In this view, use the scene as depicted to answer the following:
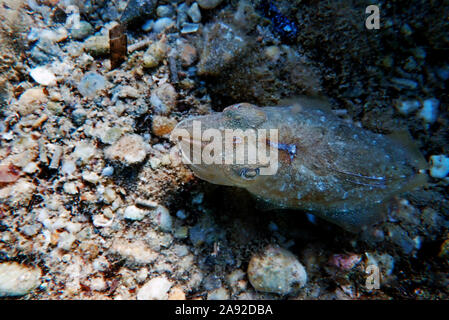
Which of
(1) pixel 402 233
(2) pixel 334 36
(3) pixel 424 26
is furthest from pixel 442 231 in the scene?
(2) pixel 334 36

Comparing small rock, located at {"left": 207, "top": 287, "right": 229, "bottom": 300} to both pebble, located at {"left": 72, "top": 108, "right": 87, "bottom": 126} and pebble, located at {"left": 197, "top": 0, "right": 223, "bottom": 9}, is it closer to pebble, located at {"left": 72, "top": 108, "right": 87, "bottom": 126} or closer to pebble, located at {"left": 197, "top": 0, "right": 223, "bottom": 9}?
pebble, located at {"left": 72, "top": 108, "right": 87, "bottom": 126}

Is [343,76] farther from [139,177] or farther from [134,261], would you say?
[134,261]

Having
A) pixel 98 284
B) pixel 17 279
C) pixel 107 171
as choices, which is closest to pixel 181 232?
pixel 98 284

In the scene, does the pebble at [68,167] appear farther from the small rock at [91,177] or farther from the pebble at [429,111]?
the pebble at [429,111]

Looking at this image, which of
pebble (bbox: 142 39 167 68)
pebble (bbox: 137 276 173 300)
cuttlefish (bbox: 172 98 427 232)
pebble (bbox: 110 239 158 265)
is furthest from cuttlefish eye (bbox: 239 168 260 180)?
pebble (bbox: 142 39 167 68)

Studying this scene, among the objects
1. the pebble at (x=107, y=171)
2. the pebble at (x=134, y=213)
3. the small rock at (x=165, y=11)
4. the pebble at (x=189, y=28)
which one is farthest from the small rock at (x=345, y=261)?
the small rock at (x=165, y=11)

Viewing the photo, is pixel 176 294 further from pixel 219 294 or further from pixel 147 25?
pixel 147 25
